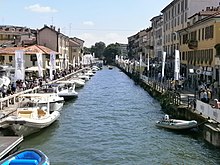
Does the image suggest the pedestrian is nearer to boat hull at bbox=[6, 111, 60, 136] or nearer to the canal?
the canal

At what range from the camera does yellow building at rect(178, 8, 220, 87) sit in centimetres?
4384

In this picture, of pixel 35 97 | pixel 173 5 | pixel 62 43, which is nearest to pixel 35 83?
pixel 35 97

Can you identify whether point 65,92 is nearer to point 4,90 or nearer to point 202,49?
point 4,90

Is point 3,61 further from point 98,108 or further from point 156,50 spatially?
point 156,50

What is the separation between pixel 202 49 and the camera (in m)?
49.4

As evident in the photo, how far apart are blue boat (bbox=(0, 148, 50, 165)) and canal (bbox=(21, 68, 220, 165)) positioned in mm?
3564

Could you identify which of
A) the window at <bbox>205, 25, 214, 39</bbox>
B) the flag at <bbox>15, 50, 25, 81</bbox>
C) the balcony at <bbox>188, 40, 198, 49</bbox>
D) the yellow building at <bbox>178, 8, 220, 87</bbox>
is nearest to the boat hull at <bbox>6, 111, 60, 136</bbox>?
the flag at <bbox>15, 50, 25, 81</bbox>

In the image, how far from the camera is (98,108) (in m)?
42.7

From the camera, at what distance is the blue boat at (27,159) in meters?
17.1

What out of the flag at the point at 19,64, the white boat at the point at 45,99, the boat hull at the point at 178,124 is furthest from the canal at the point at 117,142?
the flag at the point at 19,64

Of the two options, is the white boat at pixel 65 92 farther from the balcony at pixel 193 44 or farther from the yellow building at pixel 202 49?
the balcony at pixel 193 44

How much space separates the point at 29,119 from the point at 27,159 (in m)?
9.67

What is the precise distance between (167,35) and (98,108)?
51.8 metres

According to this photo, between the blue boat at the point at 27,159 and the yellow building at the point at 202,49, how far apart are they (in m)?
28.2
